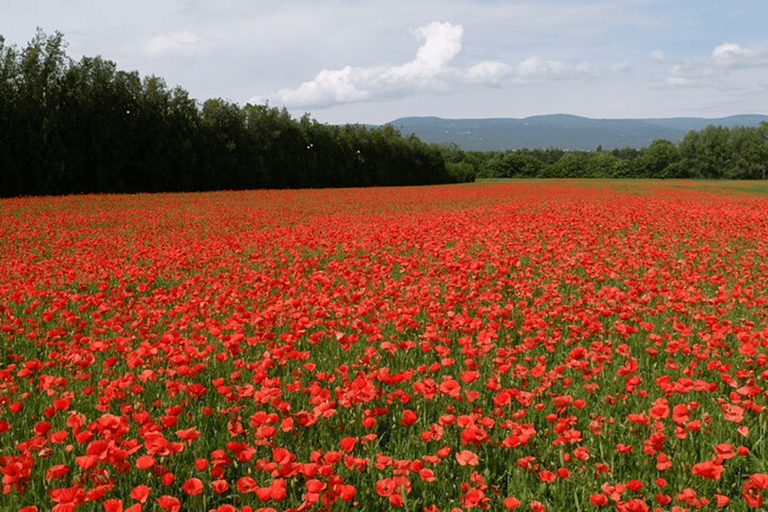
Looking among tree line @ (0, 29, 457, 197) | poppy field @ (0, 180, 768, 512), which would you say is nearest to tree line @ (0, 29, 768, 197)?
tree line @ (0, 29, 457, 197)

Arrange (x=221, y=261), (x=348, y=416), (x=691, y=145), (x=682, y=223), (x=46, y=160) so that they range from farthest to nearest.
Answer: (x=691, y=145) → (x=46, y=160) → (x=682, y=223) → (x=221, y=261) → (x=348, y=416)

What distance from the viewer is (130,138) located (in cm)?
3747

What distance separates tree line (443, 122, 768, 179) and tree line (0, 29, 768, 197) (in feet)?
124

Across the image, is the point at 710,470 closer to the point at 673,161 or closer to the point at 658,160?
the point at 658,160

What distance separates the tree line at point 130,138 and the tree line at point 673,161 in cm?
4673

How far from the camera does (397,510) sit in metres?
2.91

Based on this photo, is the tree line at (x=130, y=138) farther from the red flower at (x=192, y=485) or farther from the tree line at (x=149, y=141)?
the red flower at (x=192, y=485)

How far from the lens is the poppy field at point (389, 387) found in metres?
2.93

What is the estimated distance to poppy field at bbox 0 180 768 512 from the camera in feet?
9.62

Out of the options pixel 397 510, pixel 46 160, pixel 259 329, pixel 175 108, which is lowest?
pixel 397 510

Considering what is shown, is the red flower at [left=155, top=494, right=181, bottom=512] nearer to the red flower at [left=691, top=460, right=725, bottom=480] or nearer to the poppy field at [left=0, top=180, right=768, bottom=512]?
the poppy field at [left=0, top=180, right=768, bottom=512]

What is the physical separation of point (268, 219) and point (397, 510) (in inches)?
686

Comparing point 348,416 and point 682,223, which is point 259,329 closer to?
point 348,416

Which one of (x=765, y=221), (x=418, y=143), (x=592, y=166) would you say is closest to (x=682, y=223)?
(x=765, y=221)
